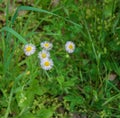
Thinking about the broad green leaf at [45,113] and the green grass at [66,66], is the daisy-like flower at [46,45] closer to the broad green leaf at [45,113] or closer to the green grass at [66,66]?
the green grass at [66,66]

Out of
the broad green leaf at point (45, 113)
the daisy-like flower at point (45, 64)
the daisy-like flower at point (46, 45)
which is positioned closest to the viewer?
the broad green leaf at point (45, 113)

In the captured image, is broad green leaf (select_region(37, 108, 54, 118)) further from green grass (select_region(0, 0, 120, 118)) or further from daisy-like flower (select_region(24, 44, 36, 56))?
daisy-like flower (select_region(24, 44, 36, 56))

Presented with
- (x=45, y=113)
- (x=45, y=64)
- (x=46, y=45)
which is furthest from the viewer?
(x=46, y=45)

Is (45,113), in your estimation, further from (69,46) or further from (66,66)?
(69,46)


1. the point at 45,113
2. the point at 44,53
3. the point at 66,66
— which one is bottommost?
the point at 45,113

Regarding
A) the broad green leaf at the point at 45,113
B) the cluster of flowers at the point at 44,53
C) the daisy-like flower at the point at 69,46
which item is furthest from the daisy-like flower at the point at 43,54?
the broad green leaf at the point at 45,113

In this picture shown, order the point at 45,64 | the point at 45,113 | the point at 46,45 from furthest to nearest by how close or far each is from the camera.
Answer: the point at 46,45 → the point at 45,64 → the point at 45,113

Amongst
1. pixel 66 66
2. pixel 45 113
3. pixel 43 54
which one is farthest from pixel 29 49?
pixel 45 113

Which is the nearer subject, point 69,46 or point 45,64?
point 45,64

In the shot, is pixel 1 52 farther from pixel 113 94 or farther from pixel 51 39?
pixel 113 94

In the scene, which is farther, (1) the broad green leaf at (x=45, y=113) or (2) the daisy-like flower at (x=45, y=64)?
(2) the daisy-like flower at (x=45, y=64)
